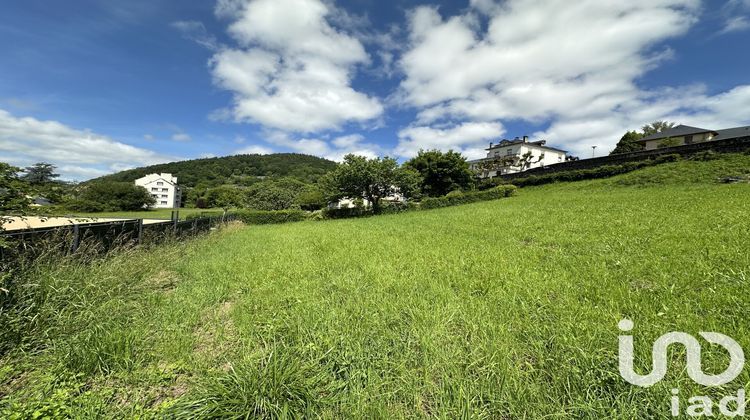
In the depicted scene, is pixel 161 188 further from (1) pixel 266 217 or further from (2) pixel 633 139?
(2) pixel 633 139

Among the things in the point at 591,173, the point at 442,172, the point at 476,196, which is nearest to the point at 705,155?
the point at 591,173

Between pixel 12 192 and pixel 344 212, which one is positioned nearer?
pixel 12 192

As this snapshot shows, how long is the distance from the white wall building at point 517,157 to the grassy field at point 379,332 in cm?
4685

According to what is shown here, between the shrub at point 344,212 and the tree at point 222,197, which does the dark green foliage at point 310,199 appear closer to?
the shrub at point 344,212

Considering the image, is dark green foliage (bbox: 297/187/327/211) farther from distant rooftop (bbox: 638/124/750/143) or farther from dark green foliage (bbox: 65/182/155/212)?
distant rooftop (bbox: 638/124/750/143)

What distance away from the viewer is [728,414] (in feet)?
5.85

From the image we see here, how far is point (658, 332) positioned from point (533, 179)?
29.0m

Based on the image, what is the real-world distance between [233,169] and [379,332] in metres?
130

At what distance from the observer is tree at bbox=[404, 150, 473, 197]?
35.1 m

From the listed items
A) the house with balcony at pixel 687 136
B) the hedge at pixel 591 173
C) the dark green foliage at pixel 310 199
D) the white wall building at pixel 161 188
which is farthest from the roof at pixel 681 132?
the white wall building at pixel 161 188

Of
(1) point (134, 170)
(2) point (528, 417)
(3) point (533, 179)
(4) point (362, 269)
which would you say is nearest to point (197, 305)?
(4) point (362, 269)

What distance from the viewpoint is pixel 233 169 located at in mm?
117938

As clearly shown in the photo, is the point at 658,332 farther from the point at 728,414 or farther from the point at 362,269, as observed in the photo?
the point at 362,269

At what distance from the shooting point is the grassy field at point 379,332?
2072 millimetres
